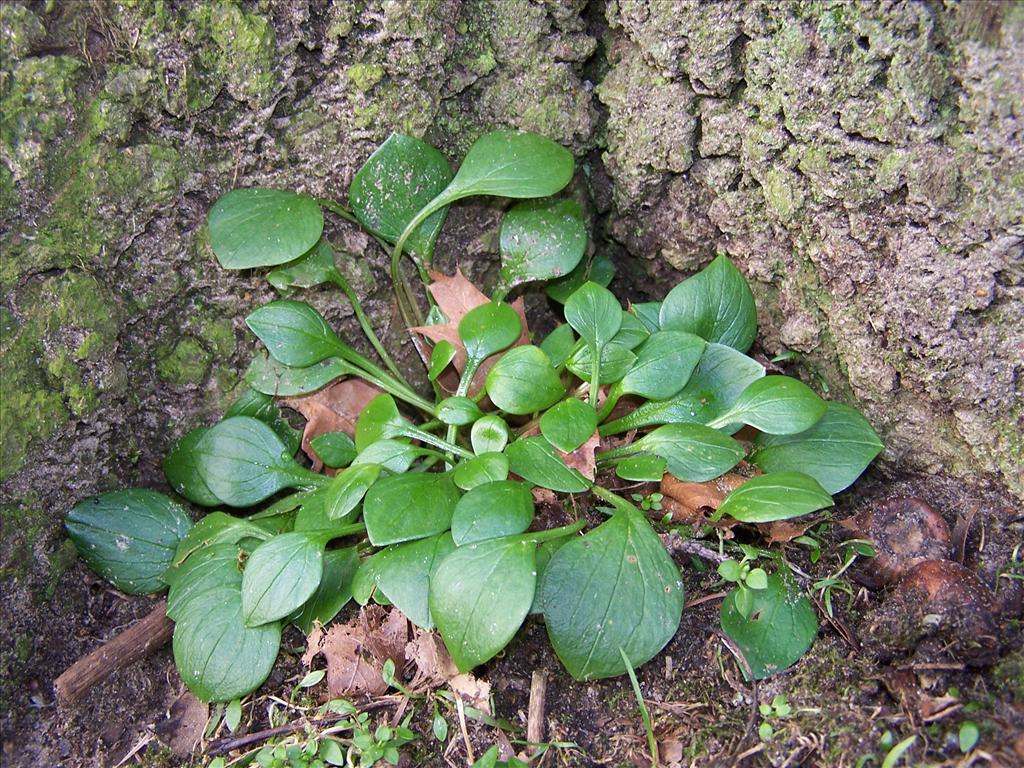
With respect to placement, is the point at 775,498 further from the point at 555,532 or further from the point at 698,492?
the point at 555,532

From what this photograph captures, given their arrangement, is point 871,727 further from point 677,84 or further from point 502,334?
point 677,84

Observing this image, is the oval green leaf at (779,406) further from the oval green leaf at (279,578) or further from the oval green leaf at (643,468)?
the oval green leaf at (279,578)

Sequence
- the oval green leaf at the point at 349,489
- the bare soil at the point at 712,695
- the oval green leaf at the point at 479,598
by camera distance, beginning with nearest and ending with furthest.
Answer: the bare soil at the point at 712,695 → the oval green leaf at the point at 479,598 → the oval green leaf at the point at 349,489

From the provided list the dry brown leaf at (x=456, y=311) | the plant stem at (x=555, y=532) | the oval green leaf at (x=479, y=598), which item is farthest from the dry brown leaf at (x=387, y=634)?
the dry brown leaf at (x=456, y=311)

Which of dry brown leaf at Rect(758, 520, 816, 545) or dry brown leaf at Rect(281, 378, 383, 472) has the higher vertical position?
dry brown leaf at Rect(281, 378, 383, 472)

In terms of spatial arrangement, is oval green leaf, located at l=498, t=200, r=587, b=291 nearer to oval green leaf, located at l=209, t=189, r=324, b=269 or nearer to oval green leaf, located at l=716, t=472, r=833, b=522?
oval green leaf, located at l=209, t=189, r=324, b=269

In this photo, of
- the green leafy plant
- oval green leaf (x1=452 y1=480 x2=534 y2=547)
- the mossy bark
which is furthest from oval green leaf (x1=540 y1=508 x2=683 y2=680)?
the mossy bark
